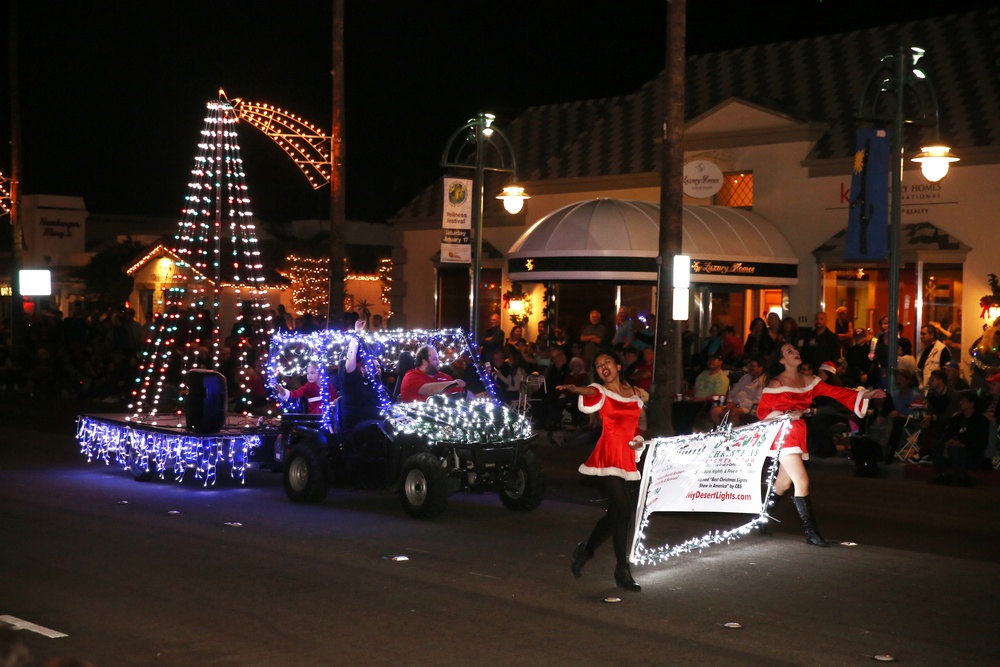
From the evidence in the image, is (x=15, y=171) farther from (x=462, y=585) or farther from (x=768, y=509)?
(x=462, y=585)

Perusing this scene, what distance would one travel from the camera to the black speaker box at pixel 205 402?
14.3 meters

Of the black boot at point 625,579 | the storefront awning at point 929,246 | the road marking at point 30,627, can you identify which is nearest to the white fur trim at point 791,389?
the black boot at point 625,579

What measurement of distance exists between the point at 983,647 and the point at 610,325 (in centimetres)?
2075

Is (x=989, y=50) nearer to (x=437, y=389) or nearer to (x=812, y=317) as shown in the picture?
(x=812, y=317)

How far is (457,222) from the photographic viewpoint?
74.3 feet

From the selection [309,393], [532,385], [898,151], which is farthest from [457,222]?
[309,393]

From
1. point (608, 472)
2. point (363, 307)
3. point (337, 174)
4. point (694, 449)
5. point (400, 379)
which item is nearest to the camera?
point (608, 472)

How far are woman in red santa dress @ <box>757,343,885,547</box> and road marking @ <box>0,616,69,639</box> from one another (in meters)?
6.21

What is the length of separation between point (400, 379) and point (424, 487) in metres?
1.91

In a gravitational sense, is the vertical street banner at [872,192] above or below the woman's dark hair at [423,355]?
above

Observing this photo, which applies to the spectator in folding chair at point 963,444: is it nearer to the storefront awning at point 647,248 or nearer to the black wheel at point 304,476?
the black wheel at point 304,476

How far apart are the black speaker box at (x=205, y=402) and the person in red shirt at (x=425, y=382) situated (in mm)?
2372

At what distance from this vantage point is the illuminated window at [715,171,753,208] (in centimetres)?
2620

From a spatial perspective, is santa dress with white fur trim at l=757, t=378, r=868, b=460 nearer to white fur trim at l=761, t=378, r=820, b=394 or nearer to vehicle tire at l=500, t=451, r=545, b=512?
white fur trim at l=761, t=378, r=820, b=394
